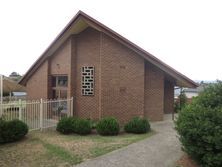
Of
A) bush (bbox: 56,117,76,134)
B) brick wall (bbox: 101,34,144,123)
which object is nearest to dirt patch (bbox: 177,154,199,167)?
bush (bbox: 56,117,76,134)

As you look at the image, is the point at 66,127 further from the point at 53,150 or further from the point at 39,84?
the point at 39,84

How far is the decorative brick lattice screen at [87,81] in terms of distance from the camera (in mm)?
13646

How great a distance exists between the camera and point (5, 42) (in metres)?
23.6

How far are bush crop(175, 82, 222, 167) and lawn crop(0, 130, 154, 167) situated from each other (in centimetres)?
277

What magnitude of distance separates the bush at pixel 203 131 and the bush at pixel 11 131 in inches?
252

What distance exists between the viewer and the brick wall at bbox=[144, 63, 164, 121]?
45.7 ft

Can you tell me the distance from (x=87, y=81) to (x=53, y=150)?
6.49 metres

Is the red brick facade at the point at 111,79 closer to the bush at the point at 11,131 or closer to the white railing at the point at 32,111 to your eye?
the white railing at the point at 32,111

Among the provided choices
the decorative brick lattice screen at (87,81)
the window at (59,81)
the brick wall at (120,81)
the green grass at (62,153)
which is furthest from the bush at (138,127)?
the window at (59,81)

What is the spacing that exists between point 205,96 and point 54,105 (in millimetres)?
9387

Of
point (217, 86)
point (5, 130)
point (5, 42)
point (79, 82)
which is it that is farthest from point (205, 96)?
point (5, 42)

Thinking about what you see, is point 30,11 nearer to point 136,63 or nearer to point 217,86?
point 136,63

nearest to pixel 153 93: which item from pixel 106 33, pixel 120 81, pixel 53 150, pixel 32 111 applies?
pixel 120 81

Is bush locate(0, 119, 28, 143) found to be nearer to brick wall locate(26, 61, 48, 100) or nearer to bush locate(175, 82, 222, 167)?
bush locate(175, 82, 222, 167)
